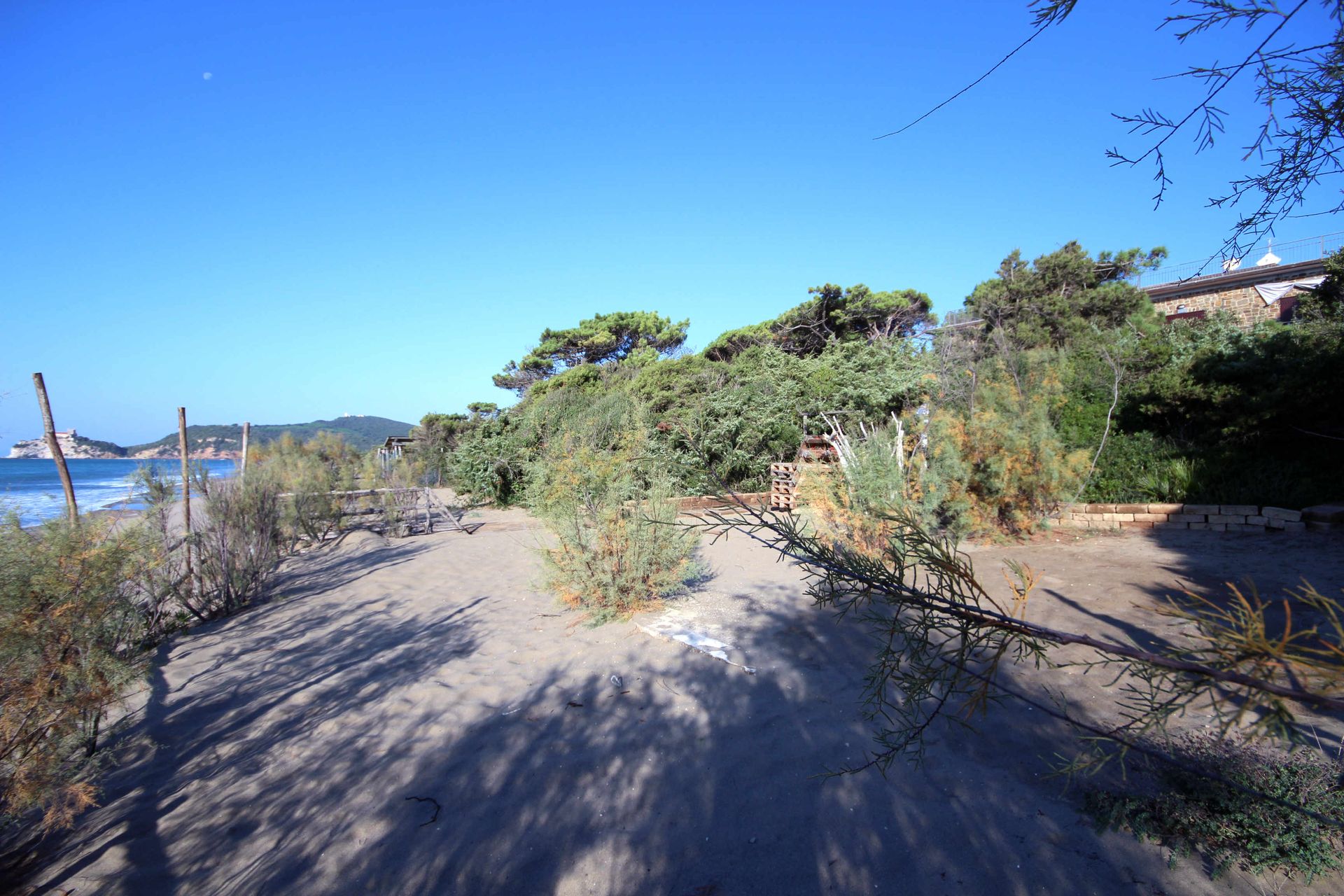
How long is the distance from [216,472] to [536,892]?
26.6 feet

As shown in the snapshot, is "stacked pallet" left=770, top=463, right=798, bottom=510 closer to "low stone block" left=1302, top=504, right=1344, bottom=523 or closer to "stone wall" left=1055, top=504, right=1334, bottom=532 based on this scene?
"stone wall" left=1055, top=504, right=1334, bottom=532

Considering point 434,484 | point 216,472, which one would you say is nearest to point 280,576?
point 216,472

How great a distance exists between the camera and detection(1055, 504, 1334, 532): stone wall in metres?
7.23

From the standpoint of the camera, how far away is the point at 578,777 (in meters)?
3.20

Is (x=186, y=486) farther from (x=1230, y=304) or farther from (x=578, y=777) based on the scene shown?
(x=1230, y=304)

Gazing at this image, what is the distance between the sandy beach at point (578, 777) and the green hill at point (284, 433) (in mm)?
11249

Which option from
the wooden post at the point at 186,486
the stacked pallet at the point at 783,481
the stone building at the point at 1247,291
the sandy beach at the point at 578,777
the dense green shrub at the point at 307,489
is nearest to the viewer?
the sandy beach at the point at 578,777

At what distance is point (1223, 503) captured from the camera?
7941 mm

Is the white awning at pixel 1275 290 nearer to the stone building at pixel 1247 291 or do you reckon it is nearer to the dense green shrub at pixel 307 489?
the stone building at pixel 1247 291

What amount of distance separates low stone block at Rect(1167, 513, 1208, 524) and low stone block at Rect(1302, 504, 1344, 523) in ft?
2.97

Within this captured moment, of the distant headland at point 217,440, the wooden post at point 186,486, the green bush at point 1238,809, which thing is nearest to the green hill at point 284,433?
the distant headland at point 217,440

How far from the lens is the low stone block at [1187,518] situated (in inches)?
311

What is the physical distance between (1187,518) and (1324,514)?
1.24m

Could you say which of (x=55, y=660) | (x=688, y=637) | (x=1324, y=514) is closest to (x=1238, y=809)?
(x=688, y=637)
